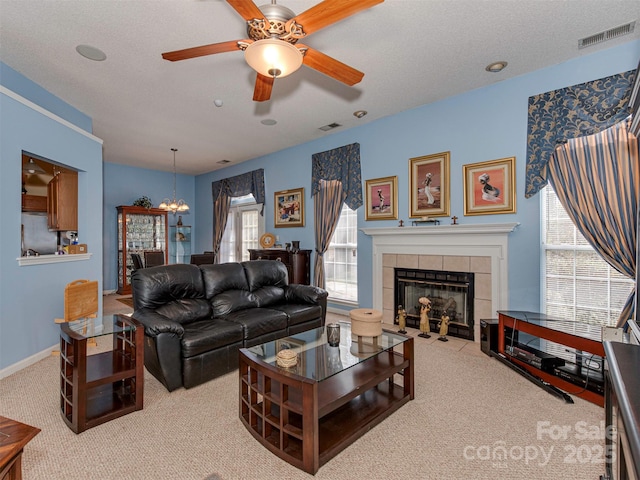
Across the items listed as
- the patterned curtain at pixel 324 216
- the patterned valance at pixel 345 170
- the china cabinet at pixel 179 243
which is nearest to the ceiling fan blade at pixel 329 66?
the patterned valance at pixel 345 170

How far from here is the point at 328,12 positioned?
1.86 meters

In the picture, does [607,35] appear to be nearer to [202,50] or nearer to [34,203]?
[202,50]

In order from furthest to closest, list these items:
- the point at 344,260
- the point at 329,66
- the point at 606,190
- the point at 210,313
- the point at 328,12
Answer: the point at 344,260, the point at 210,313, the point at 606,190, the point at 329,66, the point at 328,12

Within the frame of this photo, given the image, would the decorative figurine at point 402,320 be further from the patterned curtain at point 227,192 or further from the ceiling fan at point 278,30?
the patterned curtain at point 227,192

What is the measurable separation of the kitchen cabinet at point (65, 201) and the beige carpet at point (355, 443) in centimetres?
229

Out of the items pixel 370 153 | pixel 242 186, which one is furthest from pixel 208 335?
pixel 242 186

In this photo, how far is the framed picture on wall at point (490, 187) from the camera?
144 inches

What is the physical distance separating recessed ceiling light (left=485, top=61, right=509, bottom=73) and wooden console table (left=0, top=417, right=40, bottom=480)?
4422mm

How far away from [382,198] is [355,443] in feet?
11.6

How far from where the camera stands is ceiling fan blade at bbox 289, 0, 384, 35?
69.8 inches

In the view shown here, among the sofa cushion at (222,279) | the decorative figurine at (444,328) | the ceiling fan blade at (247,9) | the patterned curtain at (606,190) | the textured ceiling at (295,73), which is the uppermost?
the textured ceiling at (295,73)

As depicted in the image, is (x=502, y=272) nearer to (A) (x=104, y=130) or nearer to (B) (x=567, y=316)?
(B) (x=567, y=316)

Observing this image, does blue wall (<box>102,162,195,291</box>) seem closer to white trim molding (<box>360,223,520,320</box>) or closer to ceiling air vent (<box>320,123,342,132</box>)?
ceiling air vent (<box>320,123,342,132</box>)

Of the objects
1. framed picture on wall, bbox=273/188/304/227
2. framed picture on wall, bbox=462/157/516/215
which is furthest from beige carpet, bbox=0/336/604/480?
framed picture on wall, bbox=273/188/304/227
